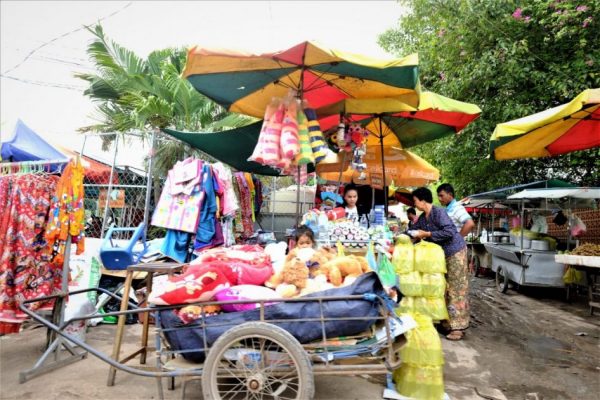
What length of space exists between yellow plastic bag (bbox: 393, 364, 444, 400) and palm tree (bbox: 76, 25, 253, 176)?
6201mm

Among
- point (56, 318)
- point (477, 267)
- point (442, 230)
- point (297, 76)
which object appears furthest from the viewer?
point (477, 267)

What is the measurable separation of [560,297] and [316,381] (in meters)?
6.66

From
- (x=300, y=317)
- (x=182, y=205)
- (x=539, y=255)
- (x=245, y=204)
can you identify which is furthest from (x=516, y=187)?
(x=300, y=317)

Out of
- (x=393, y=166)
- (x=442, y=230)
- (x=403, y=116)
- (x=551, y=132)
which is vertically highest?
(x=403, y=116)

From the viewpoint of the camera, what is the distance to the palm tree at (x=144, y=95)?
27.8 feet

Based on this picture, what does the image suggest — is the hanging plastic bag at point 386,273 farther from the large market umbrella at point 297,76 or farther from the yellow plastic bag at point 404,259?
the large market umbrella at point 297,76

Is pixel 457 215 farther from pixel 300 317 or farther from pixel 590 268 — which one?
pixel 300 317

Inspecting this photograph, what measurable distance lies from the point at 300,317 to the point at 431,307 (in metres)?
2.23

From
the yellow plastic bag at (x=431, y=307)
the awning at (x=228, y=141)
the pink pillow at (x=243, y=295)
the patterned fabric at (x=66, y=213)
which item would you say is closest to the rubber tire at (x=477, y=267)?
the awning at (x=228, y=141)

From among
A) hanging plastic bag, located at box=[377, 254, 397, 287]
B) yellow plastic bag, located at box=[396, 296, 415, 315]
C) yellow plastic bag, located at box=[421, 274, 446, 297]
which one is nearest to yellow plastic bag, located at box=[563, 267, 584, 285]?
yellow plastic bag, located at box=[421, 274, 446, 297]

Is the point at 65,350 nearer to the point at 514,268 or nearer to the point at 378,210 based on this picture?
the point at 378,210

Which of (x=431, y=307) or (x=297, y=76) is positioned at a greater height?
(x=297, y=76)

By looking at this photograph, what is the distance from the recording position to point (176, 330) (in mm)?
2578

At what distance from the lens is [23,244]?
3.82 m
